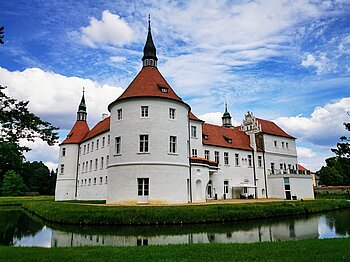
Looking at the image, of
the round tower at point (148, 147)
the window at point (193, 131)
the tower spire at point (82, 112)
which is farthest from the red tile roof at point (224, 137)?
the tower spire at point (82, 112)

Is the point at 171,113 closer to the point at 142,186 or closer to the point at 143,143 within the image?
the point at 143,143

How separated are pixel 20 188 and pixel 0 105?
62694mm

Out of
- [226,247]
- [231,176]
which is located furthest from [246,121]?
[226,247]

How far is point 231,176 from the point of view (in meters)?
33.9

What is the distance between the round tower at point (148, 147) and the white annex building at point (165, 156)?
0.24 feet

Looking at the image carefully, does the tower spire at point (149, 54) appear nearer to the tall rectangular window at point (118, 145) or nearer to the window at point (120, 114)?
the window at point (120, 114)

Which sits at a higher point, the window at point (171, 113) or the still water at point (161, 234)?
the window at point (171, 113)

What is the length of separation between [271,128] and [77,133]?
88.1ft

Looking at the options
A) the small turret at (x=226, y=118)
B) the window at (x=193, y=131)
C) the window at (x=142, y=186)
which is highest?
the small turret at (x=226, y=118)

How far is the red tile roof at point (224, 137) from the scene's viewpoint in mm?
33906

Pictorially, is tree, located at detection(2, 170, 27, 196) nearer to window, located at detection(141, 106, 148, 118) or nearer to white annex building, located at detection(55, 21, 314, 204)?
white annex building, located at detection(55, 21, 314, 204)

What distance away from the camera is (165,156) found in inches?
930

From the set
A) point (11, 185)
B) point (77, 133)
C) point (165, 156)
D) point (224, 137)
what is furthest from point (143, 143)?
point (11, 185)

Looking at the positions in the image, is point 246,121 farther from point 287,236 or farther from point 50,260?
point 50,260
